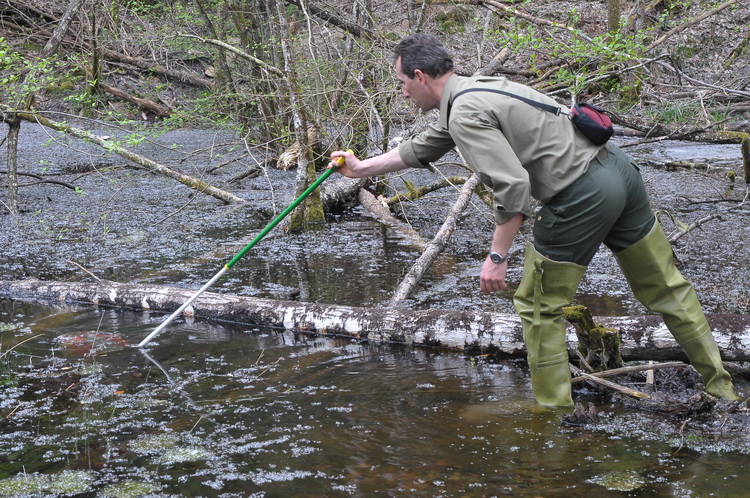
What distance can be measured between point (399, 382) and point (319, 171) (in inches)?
240

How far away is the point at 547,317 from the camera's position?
3.50m

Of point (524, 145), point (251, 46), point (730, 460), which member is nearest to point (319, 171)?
point (251, 46)

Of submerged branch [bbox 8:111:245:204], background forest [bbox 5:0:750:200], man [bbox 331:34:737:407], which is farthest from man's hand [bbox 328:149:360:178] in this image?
submerged branch [bbox 8:111:245:204]

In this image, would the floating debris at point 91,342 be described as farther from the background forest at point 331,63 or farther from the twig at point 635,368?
the twig at point 635,368

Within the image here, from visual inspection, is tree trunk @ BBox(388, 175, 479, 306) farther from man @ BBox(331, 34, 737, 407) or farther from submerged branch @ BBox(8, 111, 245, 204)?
submerged branch @ BBox(8, 111, 245, 204)

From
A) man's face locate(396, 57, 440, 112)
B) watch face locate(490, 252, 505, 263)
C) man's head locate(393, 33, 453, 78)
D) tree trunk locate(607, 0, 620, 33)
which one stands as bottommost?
watch face locate(490, 252, 505, 263)

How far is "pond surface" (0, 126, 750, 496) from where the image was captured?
3057mm

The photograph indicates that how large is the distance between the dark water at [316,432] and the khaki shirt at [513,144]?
1102mm

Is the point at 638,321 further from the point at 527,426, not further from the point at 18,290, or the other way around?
the point at 18,290

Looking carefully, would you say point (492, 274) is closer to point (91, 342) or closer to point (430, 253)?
point (430, 253)

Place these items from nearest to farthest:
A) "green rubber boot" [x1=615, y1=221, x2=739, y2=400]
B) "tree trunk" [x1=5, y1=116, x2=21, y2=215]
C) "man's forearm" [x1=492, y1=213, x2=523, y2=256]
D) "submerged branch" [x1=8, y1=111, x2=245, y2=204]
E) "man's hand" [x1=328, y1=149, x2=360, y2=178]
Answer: "man's forearm" [x1=492, y1=213, x2=523, y2=256] < "green rubber boot" [x1=615, y1=221, x2=739, y2=400] < "man's hand" [x1=328, y1=149, x2=360, y2=178] < "submerged branch" [x1=8, y1=111, x2=245, y2=204] < "tree trunk" [x1=5, y1=116, x2=21, y2=215]

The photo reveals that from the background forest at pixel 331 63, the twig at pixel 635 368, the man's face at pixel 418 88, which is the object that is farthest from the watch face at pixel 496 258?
the background forest at pixel 331 63

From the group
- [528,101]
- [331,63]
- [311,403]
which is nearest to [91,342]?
[311,403]

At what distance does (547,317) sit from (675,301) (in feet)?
2.14
